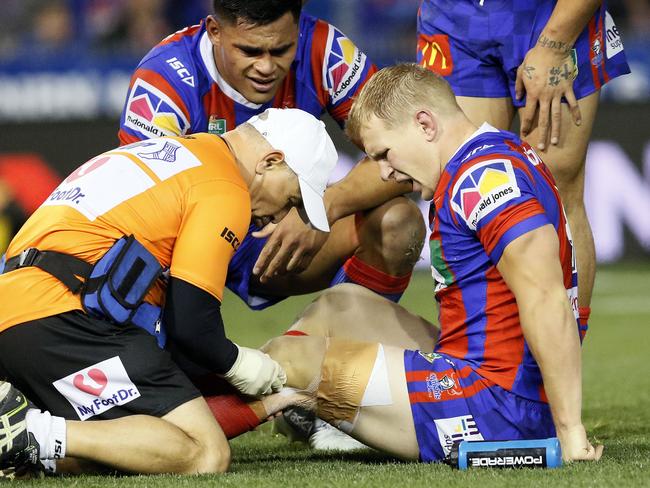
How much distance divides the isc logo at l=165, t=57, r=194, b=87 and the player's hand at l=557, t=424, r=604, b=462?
239 centimetres

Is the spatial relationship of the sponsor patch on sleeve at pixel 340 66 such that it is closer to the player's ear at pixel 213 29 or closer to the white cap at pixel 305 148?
the player's ear at pixel 213 29

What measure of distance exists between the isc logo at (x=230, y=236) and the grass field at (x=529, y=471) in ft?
2.43

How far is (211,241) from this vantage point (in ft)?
12.7

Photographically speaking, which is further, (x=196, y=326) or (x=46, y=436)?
(x=196, y=326)

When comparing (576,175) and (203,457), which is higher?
(576,175)

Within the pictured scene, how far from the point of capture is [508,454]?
361 cm

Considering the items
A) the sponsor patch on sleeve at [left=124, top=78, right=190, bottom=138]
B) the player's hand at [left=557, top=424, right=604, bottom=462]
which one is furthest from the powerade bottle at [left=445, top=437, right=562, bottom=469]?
the sponsor patch on sleeve at [left=124, top=78, right=190, bottom=138]

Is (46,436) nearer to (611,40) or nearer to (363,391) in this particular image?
(363,391)

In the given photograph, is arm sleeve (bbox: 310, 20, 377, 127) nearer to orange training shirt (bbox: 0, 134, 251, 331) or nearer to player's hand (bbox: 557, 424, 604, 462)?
orange training shirt (bbox: 0, 134, 251, 331)

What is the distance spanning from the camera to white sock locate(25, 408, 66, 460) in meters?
3.72

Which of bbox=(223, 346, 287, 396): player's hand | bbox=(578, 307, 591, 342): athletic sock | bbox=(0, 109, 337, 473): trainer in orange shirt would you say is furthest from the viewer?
bbox=(578, 307, 591, 342): athletic sock

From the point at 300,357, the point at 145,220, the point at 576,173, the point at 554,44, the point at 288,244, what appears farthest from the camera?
the point at 576,173

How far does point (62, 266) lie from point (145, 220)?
308 millimetres

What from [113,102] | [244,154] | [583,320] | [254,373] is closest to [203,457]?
[254,373]
